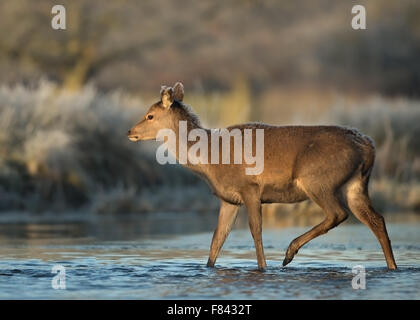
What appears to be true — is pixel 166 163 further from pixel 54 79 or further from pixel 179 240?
pixel 54 79

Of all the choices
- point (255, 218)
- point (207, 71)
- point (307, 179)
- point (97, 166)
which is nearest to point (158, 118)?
point (255, 218)

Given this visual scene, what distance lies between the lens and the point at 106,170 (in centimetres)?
2280

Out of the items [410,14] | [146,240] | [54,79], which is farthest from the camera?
[410,14]

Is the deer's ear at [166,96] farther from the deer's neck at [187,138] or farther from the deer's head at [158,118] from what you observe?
the deer's neck at [187,138]

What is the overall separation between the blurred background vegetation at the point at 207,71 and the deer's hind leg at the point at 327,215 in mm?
9598

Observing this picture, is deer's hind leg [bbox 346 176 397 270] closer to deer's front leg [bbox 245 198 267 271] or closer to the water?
the water

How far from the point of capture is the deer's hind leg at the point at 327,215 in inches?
508

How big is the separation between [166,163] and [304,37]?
63.2ft

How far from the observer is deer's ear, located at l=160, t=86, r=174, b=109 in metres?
13.6

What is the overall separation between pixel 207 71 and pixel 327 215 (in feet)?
87.3

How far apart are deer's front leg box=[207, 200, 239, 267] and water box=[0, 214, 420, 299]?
0.59 feet

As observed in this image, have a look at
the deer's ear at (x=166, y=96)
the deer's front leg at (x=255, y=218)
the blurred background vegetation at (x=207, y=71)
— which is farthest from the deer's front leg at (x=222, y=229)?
the blurred background vegetation at (x=207, y=71)

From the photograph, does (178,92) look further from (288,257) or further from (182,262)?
(288,257)

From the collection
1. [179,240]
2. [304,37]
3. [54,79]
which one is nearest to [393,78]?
[304,37]
